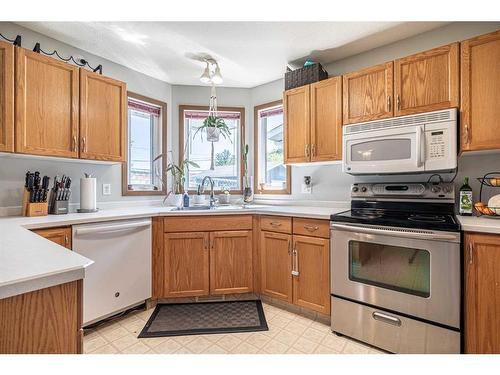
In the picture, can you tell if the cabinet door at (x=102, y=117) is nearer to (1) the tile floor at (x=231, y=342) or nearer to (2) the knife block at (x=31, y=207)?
(2) the knife block at (x=31, y=207)

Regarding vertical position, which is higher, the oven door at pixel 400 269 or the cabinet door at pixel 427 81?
the cabinet door at pixel 427 81

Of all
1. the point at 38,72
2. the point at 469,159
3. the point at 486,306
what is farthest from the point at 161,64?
the point at 486,306

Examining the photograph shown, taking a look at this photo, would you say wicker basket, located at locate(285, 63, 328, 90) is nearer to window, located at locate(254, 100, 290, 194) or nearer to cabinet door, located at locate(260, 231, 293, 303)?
window, located at locate(254, 100, 290, 194)

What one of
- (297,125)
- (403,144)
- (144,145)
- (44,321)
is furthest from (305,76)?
(44,321)

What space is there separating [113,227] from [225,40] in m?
1.82

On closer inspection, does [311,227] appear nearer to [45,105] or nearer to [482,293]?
[482,293]

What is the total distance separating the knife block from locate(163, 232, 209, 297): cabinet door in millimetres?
960

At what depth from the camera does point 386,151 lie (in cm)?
193

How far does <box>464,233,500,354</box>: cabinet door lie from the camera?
4.49 feet

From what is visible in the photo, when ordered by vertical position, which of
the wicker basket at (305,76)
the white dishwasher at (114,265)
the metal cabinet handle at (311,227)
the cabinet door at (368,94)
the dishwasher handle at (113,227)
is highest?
the wicker basket at (305,76)

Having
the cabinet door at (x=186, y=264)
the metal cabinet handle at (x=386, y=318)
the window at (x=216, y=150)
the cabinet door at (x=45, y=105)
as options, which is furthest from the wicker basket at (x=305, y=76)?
the metal cabinet handle at (x=386, y=318)

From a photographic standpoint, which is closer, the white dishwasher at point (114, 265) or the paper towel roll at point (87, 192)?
the white dishwasher at point (114, 265)

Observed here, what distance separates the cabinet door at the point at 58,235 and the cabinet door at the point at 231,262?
43.5 inches

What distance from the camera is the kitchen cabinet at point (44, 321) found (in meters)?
0.65
